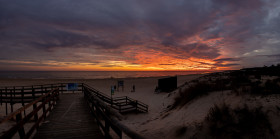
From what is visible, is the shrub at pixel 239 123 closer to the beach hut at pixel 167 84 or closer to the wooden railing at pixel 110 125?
the wooden railing at pixel 110 125

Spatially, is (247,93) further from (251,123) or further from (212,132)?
(212,132)

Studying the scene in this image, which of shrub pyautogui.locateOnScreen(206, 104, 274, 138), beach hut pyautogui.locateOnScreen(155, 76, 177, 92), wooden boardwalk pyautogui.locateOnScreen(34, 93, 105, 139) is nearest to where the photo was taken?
shrub pyautogui.locateOnScreen(206, 104, 274, 138)

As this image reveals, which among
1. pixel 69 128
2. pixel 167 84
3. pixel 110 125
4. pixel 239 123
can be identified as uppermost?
pixel 110 125

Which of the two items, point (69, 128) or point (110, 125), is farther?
point (69, 128)

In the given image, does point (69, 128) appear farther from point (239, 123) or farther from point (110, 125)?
point (239, 123)

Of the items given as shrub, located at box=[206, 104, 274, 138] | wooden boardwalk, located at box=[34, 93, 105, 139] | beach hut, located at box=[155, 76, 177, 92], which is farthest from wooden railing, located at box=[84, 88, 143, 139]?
beach hut, located at box=[155, 76, 177, 92]

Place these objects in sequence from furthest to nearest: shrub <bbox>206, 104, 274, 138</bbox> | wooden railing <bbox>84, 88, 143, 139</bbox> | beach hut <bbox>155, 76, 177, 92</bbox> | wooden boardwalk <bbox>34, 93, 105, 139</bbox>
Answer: beach hut <bbox>155, 76, 177, 92</bbox> < wooden boardwalk <bbox>34, 93, 105, 139</bbox> < shrub <bbox>206, 104, 274, 138</bbox> < wooden railing <bbox>84, 88, 143, 139</bbox>

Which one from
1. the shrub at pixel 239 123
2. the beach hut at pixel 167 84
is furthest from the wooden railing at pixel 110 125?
the beach hut at pixel 167 84

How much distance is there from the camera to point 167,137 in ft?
16.7

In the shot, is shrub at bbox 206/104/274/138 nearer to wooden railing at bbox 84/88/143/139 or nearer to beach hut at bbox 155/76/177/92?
wooden railing at bbox 84/88/143/139

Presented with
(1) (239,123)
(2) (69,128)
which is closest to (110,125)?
(2) (69,128)

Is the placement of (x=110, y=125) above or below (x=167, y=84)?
above

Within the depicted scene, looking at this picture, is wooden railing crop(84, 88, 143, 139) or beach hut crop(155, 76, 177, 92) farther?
beach hut crop(155, 76, 177, 92)

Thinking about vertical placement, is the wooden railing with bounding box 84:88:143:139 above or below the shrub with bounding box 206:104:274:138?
above
